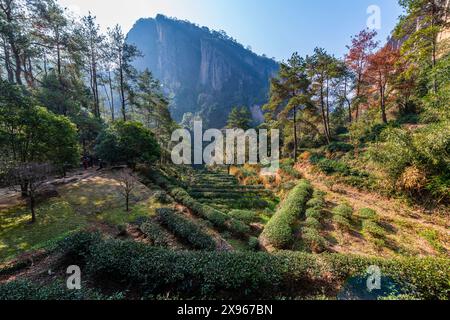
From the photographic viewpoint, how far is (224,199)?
14609 millimetres

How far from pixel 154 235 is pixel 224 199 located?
7.61 m

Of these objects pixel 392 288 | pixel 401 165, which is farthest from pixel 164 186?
pixel 401 165

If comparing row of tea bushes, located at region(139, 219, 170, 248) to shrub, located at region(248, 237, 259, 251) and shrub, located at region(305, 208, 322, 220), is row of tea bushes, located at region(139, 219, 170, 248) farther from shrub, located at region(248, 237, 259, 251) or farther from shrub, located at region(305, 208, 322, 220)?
shrub, located at region(305, 208, 322, 220)

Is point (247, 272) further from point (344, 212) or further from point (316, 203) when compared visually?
point (316, 203)

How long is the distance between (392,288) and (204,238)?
5.64 metres

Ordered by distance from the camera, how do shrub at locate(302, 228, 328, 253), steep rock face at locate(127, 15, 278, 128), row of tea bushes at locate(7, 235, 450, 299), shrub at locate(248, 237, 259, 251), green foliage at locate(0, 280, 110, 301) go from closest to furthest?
green foliage at locate(0, 280, 110, 301)
row of tea bushes at locate(7, 235, 450, 299)
shrub at locate(302, 228, 328, 253)
shrub at locate(248, 237, 259, 251)
steep rock face at locate(127, 15, 278, 128)

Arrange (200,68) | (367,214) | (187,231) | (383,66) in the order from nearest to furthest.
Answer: (187,231) < (367,214) < (383,66) < (200,68)

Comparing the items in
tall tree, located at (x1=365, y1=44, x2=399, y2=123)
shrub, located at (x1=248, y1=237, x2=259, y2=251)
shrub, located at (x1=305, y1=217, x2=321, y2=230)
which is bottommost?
shrub, located at (x1=248, y1=237, x2=259, y2=251)

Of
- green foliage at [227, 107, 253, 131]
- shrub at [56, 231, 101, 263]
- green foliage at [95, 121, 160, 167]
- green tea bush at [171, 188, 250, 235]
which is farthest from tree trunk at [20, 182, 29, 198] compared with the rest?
green foliage at [227, 107, 253, 131]

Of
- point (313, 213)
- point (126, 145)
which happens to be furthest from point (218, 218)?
point (126, 145)

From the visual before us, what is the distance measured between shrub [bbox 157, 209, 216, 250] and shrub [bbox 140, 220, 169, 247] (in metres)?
0.52

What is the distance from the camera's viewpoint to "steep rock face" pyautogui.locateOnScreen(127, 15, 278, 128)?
3679 inches

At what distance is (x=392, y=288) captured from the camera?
13.2 feet
